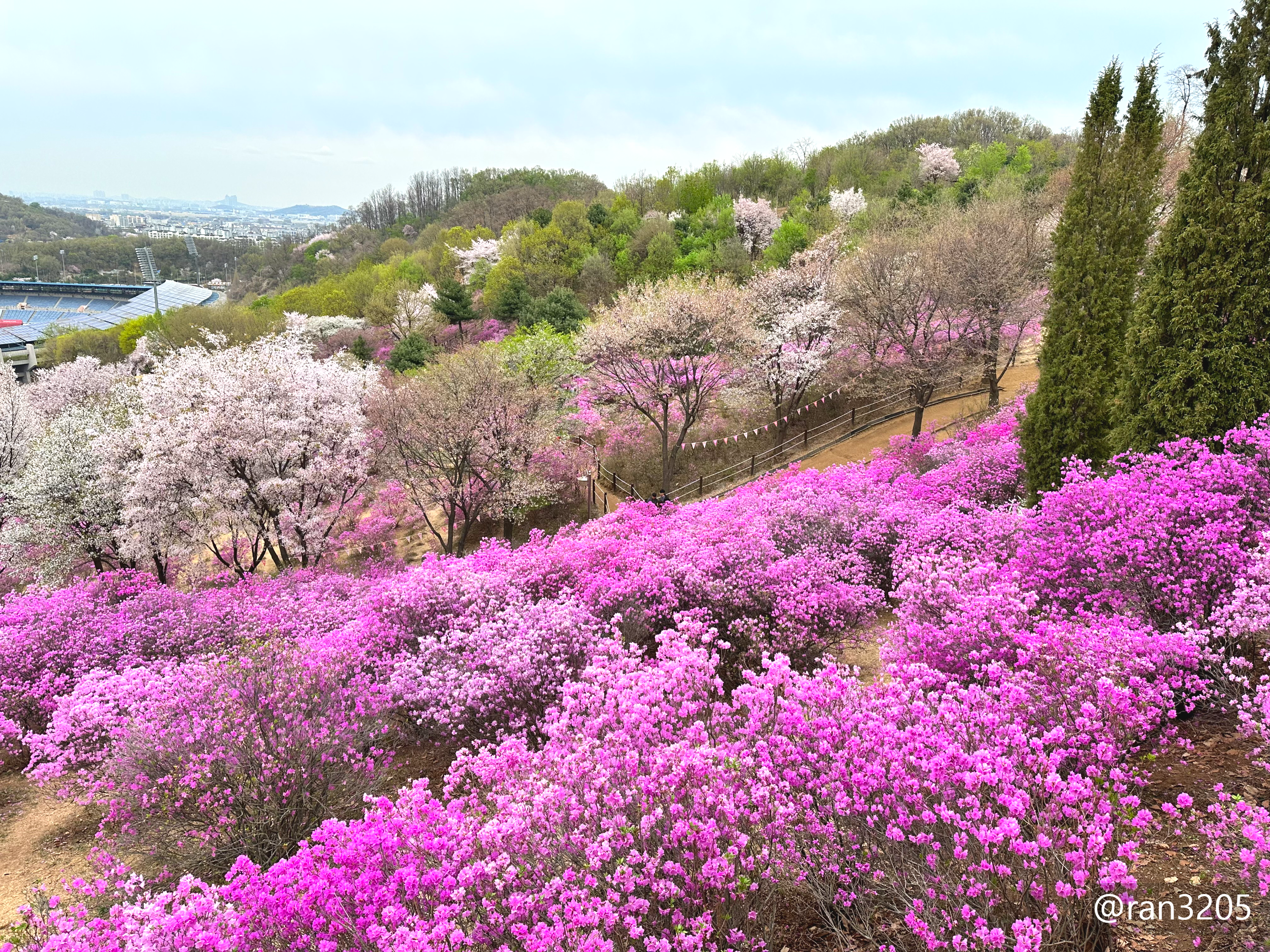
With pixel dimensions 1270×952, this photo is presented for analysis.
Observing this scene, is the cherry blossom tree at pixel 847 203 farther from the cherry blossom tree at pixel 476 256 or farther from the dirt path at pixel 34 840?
the dirt path at pixel 34 840

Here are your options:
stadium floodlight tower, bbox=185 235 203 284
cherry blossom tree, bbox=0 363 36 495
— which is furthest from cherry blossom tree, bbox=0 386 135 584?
stadium floodlight tower, bbox=185 235 203 284

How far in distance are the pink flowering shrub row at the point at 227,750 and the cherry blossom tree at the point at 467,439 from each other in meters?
10.8

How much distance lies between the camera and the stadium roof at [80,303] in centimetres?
7412

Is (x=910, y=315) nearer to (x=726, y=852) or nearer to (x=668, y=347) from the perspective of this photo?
(x=668, y=347)

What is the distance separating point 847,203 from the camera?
41875 mm

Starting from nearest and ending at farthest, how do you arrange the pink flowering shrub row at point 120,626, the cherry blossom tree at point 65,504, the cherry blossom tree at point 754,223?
the pink flowering shrub row at point 120,626 → the cherry blossom tree at point 65,504 → the cherry blossom tree at point 754,223

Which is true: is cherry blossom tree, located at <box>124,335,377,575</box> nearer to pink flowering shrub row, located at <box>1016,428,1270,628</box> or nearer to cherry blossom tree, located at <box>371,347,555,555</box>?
cherry blossom tree, located at <box>371,347,555,555</box>

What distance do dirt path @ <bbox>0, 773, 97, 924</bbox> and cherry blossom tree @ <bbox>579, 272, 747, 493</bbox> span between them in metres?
15.5

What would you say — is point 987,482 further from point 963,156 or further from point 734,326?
point 963,156

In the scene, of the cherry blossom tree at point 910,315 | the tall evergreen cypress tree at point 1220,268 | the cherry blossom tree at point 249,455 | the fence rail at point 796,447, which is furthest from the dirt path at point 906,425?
the cherry blossom tree at point 249,455

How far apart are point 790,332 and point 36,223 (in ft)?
672

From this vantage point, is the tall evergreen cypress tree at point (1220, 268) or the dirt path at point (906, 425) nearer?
the tall evergreen cypress tree at point (1220, 268)

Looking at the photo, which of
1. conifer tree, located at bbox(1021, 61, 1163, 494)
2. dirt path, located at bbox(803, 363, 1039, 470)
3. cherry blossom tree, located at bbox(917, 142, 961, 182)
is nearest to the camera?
conifer tree, located at bbox(1021, 61, 1163, 494)

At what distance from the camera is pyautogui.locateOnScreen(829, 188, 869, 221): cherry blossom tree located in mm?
40000
